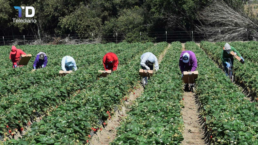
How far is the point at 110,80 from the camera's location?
8703 mm

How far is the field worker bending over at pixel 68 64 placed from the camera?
10678mm

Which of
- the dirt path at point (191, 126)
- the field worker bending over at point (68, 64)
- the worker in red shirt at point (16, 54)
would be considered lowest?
the dirt path at point (191, 126)

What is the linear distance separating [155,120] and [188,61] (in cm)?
462

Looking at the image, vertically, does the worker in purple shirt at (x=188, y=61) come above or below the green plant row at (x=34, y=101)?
above

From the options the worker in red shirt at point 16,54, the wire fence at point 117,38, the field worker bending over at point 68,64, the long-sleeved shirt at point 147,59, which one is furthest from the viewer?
the wire fence at point 117,38

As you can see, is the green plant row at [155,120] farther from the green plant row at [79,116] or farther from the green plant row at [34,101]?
the green plant row at [34,101]

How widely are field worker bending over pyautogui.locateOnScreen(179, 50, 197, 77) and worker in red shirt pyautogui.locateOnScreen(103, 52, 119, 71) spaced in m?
2.52

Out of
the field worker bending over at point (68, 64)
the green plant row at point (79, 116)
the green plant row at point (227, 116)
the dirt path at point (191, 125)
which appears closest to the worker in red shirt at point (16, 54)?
the field worker bending over at point (68, 64)

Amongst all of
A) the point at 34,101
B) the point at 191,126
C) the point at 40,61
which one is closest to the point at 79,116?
the point at 34,101

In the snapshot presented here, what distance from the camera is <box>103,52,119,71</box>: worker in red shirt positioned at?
10086 millimetres

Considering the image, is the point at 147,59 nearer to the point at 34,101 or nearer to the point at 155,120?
the point at 34,101

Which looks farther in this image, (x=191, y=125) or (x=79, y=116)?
(x=191, y=125)

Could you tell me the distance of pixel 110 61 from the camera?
10266 millimetres

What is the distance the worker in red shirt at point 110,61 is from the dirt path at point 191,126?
3.05m
